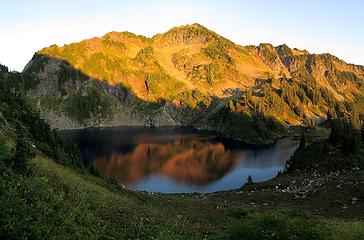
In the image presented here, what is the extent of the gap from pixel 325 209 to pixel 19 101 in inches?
1842

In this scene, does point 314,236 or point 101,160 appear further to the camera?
point 101,160

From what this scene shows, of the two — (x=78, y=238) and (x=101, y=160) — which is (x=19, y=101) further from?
(x=101, y=160)

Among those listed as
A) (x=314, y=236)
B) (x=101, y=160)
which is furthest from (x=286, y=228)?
(x=101, y=160)

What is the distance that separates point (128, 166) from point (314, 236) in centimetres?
13263

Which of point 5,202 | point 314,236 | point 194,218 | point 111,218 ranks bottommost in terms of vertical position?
point 194,218

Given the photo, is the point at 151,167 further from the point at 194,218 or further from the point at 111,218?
the point at 111,218

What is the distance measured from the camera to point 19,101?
58969 millimetres

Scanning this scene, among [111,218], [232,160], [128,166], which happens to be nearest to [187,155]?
[232,160]

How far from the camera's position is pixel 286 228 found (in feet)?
52.8

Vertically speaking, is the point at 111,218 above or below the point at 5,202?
below

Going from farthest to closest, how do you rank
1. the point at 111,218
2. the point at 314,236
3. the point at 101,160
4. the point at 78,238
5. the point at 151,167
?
the point at 101,160, the point at 151,167, the point at 111,218, the point at 314,236, the point at 78,238

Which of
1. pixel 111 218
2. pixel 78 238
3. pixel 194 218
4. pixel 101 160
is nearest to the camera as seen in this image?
pixel 78 238

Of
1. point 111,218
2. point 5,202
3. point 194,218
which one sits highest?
point 5,202

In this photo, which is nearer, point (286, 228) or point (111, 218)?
point (286, 228)
